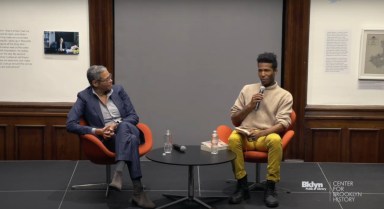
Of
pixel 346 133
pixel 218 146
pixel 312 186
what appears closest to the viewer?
pixel 218 146

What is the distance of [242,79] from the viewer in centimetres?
657

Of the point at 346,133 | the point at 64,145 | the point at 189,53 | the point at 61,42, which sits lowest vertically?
the point at 64,145

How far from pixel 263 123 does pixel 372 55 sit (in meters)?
1.84

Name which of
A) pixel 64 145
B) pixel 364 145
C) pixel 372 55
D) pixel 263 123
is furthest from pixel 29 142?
pixel 372 55

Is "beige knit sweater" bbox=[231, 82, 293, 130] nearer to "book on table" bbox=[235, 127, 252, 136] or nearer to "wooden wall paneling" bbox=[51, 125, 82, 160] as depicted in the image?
"book on table" bbox=[235, 127, 252, 136]

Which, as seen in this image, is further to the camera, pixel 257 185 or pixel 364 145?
pixel 364 145

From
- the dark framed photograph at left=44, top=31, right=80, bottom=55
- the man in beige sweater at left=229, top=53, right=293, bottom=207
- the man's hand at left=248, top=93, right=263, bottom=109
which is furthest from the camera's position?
the dark framed photograph at left=44, top=31, right=80, bottom=55

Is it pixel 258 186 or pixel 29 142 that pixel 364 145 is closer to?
pixel 258 186

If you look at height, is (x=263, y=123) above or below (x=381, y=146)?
above

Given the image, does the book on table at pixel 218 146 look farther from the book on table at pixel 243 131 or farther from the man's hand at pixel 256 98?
the man's hand at pixel 256 98

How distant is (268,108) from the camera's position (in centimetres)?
540

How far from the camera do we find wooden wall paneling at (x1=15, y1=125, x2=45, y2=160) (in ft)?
21.4

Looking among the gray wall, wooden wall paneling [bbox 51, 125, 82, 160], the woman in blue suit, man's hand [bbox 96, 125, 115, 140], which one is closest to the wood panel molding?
the gray wall

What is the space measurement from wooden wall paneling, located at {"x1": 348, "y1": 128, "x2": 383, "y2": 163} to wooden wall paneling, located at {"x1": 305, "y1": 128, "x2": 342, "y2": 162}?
0.14 m
